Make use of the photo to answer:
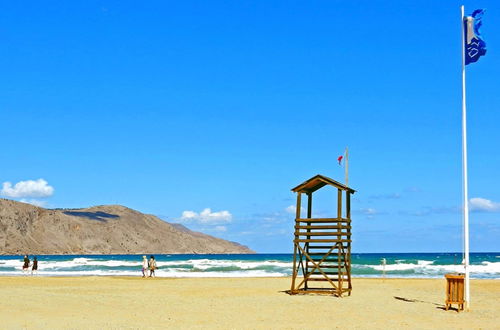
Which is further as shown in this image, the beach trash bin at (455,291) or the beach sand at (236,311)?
the beach trash bin at (455,291)

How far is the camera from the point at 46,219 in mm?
197250

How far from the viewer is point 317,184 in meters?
24.9

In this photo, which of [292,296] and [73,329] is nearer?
[73,329]

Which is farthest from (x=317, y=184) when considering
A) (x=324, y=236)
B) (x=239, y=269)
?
(x=239, y=269)

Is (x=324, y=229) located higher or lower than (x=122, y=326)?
higher

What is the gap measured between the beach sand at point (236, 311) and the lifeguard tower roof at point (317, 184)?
371cm

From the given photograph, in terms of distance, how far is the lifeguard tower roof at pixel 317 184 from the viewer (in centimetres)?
2381

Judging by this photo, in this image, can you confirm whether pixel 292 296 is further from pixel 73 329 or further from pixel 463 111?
pixel 73 329

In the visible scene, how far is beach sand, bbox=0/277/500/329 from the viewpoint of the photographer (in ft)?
55.2

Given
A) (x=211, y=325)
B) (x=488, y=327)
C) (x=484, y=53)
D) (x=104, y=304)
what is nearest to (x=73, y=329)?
(x=211, y=325)

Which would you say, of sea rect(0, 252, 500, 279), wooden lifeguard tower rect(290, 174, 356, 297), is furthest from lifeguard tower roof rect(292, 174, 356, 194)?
sea rect(0, 252, 500, 279)

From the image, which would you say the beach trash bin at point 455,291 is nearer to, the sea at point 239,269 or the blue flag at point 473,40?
the blue flag at point 473,40

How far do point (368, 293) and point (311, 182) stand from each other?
17.7 feet

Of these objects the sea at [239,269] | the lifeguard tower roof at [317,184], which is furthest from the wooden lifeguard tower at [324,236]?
the sea at [239,269]
